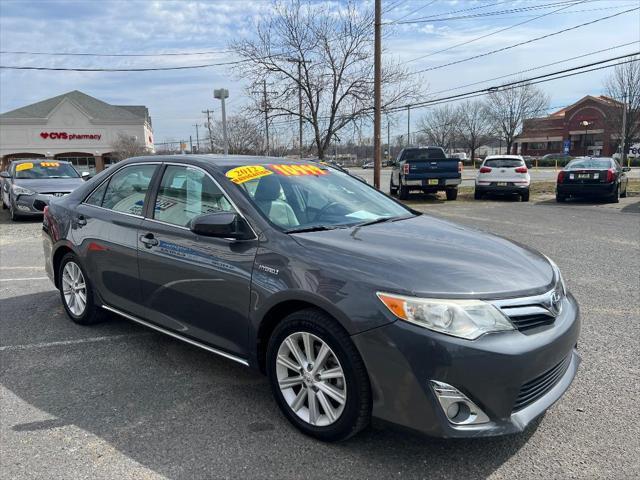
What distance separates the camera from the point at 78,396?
3.36 metres

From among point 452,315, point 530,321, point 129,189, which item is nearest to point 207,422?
point 452,315

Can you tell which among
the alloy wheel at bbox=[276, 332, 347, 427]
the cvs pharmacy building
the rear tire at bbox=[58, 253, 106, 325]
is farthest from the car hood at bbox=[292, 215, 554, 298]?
the cvs pharmacy building

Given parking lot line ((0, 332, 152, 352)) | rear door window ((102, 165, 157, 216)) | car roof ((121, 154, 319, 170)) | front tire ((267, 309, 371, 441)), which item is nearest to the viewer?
front tire ((267, 309, 371, 441))

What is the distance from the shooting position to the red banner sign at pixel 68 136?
55812 mm

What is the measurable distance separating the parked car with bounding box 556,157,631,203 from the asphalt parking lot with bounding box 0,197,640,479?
40.8ft

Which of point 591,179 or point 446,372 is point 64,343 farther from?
point 591,179

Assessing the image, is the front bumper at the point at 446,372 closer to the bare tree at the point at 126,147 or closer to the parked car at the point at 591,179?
the parked car at the point at 591,179

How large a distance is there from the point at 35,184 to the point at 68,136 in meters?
49.2

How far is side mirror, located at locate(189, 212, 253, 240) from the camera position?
3.02m

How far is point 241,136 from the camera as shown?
32031 millimetres

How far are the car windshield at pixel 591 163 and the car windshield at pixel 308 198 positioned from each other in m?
14.6

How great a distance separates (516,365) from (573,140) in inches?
3305

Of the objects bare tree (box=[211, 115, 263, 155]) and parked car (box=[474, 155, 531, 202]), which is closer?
parked car (box=[474, 155, 531, 202])

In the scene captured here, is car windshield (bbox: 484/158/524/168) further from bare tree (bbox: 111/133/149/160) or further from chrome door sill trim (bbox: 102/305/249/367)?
bare tree (bbox: 111/133/149/160)
